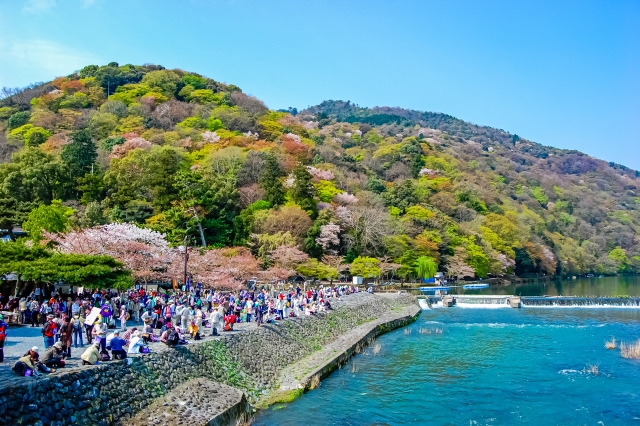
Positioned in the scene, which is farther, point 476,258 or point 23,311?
point 476,258

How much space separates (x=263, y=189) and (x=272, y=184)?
2.15 meters

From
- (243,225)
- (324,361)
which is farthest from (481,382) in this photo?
(243,225)

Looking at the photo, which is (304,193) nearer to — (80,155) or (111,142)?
(80,155)

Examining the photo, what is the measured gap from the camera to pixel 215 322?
17938 millimetres

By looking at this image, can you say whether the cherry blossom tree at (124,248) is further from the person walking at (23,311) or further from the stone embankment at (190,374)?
the stone embankment at (190,374)

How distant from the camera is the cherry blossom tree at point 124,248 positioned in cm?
2844

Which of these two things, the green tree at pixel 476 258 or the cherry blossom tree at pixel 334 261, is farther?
the green tree at pixel 476 258

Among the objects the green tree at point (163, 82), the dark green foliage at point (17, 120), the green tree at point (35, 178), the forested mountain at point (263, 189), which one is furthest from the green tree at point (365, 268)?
the dark green foliage at point (17, 120)

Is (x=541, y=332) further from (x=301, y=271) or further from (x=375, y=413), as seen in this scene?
(x=301, y=271)

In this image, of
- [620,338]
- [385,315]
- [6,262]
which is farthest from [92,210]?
[620,338]

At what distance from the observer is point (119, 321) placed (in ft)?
65.1

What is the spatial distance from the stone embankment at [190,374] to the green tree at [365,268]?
19733 mm

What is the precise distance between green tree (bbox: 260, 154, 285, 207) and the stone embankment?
23573 millimetres

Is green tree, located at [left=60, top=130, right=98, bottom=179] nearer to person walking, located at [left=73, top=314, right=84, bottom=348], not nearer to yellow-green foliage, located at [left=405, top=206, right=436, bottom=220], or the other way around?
yellow-green foliage, located at [left=405, top=206, right=436, bottom=220]
